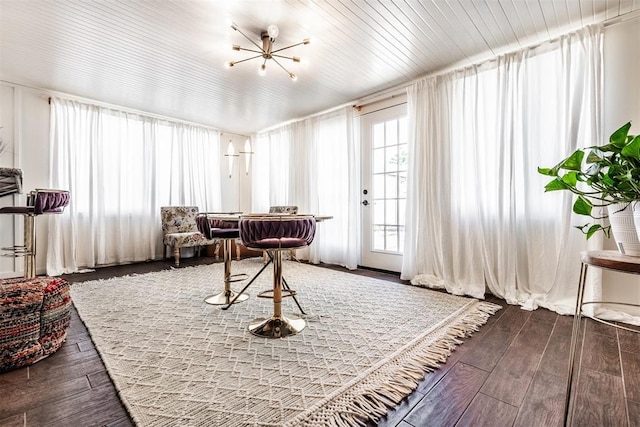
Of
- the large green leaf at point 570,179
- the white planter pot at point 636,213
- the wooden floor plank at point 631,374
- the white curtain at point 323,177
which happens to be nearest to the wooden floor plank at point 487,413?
the wooden floor plank at point 631,374

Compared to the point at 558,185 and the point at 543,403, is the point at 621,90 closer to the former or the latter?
the point at 558,185

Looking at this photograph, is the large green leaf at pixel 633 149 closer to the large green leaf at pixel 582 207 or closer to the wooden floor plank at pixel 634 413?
the large green leaf at pixel 582 207

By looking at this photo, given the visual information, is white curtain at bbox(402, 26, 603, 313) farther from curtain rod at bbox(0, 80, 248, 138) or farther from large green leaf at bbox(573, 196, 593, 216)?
curtain rod at bbox(0, 80, 248, 138)

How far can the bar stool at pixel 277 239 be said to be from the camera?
169 cm

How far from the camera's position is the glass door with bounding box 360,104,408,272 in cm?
361

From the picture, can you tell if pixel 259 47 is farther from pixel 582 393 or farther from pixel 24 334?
pixel 582 393

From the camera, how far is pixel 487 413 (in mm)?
1156

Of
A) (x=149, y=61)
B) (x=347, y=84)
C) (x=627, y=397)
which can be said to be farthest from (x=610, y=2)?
(x=149, y=61)

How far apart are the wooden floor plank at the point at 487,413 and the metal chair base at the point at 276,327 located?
41.6 inches

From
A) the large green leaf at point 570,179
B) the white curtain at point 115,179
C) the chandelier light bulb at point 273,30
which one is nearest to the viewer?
the large green leaf at point 570,179

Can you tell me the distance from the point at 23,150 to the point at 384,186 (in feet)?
14.8

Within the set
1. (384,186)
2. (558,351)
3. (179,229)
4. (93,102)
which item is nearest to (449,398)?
(558,351)

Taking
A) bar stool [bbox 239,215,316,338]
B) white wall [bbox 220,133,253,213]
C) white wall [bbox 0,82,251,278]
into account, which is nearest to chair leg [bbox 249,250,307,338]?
bar stool [bbox 239,215,316,338]

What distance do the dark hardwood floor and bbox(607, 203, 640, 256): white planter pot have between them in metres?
0.69
